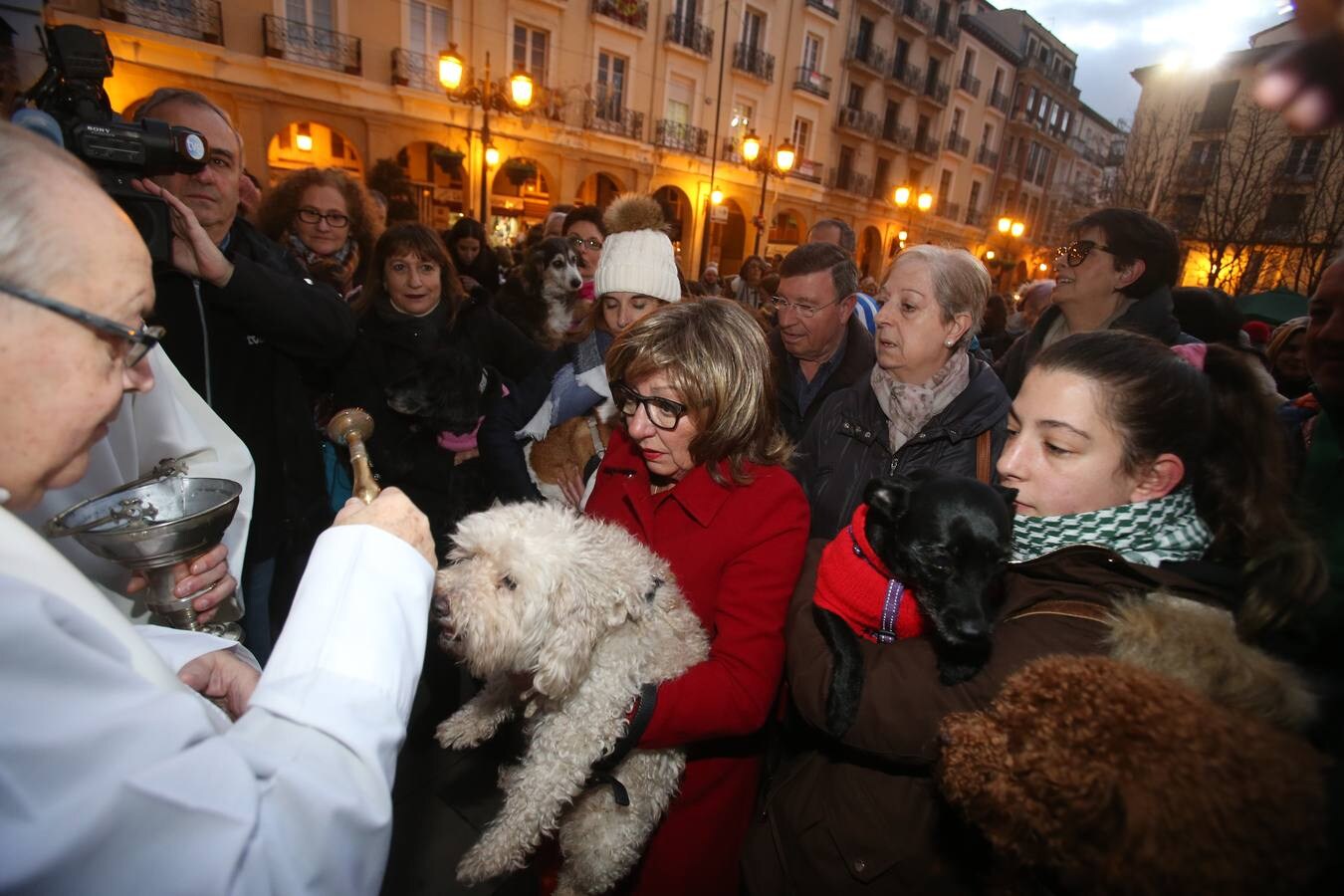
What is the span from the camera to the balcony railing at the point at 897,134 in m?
30.8

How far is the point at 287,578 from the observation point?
2912mm

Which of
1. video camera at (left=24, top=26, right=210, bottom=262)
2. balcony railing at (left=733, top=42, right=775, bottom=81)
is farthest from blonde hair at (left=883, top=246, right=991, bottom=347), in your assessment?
balcony railing at (left=733, top=42, right=775, bottom=81)

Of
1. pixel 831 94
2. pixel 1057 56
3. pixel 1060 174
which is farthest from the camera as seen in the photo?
pixel 1060 174

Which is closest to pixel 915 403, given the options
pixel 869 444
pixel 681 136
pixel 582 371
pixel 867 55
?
pixel 869 444

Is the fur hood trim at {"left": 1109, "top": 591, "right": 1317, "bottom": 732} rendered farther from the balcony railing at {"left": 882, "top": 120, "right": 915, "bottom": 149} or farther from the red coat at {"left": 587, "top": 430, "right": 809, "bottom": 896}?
the balcony railing at {"left": 882, "top": 120, "right": 915, "bottom": 149}

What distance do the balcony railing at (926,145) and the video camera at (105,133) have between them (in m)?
37.5

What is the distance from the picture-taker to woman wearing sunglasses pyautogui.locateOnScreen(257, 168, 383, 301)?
3645mm

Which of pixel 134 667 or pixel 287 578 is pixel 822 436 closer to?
pixel 134 667

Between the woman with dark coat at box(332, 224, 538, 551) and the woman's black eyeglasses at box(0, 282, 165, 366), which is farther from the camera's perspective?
the woman with dark coat at box(332, 224, 538, 551)

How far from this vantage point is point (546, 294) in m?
4.91

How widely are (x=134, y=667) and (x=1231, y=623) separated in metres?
1.86

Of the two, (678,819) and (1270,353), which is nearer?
(678,819)

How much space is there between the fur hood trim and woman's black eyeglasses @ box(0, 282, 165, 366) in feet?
5.95

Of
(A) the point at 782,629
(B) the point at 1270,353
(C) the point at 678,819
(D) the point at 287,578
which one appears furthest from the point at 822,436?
(B) the point at 1270,353
